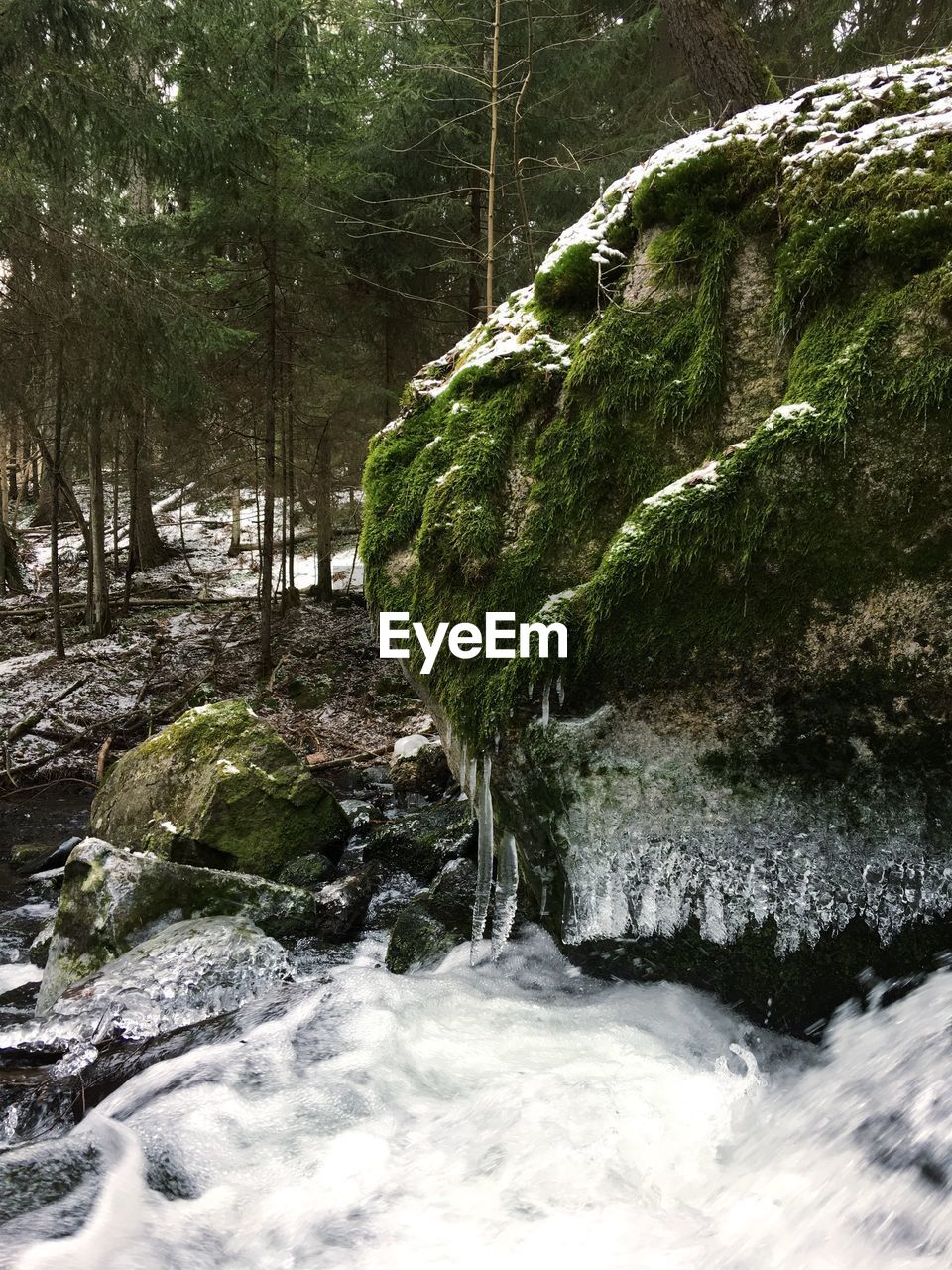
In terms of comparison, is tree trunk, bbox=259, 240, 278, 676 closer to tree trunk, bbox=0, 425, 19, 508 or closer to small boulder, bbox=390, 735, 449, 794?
small boulder, bbox=390, 735, 449, 794

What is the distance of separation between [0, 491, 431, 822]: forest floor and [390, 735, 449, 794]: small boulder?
A: 0.64 meters

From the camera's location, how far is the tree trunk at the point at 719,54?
21.1 feet

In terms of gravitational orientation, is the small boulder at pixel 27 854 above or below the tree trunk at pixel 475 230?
below

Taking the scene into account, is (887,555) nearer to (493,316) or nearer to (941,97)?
(941,97)

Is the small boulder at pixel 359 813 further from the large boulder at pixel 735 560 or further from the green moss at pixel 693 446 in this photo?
the green moss at pixel 693 446

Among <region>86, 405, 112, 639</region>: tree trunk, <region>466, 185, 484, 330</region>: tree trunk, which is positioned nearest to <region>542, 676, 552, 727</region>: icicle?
<region>466, 185, 484, 330</region>: tree trunk

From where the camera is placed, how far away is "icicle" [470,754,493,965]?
13.3 feet

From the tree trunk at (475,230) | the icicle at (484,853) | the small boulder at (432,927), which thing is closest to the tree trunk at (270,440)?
the tree trunk at (475,230)

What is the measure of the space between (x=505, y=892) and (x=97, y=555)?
39.1 ft

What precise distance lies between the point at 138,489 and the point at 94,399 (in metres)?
5.78

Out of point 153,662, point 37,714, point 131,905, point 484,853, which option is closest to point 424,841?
point 131,905

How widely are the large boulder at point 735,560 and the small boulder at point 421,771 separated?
4202 mm

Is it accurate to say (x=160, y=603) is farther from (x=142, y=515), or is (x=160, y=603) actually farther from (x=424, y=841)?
(x=424, y=841)

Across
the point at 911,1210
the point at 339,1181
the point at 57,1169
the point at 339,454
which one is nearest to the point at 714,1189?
the point at 911,1210
